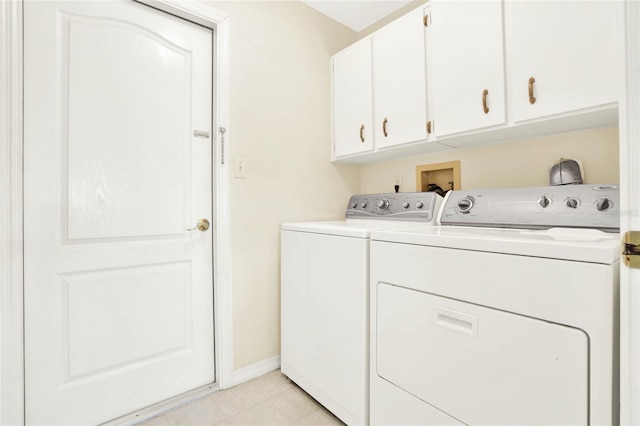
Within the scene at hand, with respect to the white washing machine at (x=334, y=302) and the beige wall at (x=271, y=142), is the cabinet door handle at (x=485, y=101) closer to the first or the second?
the white washing machine at (x=334, y=302)

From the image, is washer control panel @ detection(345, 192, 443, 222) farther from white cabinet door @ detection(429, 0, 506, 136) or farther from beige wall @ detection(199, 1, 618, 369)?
white cabinet door @ detection(429, 0, 506, 136)

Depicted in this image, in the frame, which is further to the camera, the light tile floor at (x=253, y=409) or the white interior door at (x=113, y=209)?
the light tile floor at (x=253, y=409)

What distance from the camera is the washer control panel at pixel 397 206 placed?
5.17 feet

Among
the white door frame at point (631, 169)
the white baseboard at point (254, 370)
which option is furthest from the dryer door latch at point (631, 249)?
the white baseboard at point (254, 370)

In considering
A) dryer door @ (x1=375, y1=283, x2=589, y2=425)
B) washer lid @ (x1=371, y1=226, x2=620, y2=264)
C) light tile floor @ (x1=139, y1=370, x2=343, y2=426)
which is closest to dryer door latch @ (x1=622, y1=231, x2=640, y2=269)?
washer lid @ (x1=371, y1=226, x2=620, y2=264)

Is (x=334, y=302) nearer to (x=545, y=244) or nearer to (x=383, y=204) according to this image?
(x=383, y=204)

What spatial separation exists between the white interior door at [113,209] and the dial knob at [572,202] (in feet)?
5.58

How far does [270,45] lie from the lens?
6.15 feet

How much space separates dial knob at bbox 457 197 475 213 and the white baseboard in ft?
4.70

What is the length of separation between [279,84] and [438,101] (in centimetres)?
99

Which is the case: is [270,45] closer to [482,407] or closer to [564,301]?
[564,301]

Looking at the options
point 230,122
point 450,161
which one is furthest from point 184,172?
point 450,161

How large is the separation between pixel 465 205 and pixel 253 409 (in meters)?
1.49

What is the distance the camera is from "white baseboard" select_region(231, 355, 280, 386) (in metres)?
1.71
